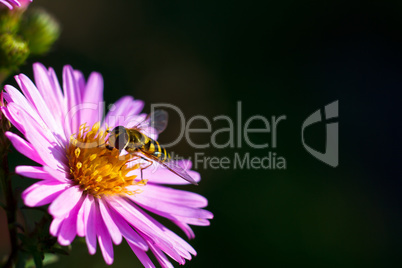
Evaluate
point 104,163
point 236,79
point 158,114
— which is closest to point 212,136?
point 236,79

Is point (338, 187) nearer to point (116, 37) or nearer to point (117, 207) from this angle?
point (116, 37)

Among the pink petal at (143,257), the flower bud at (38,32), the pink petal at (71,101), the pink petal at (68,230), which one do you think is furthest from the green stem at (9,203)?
the flower bud at (38,32)

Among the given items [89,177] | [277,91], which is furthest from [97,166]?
[277,91]

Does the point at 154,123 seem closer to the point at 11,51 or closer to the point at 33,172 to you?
the point at 11,51

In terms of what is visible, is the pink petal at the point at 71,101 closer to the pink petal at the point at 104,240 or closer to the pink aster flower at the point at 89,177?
the pink aster flower at the point at 89,177

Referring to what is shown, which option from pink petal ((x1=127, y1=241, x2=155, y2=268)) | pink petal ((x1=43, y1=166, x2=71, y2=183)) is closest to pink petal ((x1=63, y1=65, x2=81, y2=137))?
pink petal ((x1=43, y1=166, x2=71, y2=183))

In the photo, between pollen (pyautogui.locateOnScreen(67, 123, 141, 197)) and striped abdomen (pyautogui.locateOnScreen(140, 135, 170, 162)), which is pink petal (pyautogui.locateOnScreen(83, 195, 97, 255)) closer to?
pollen (pyautogui.locateOnScreen(67, 123, 141, 197))
